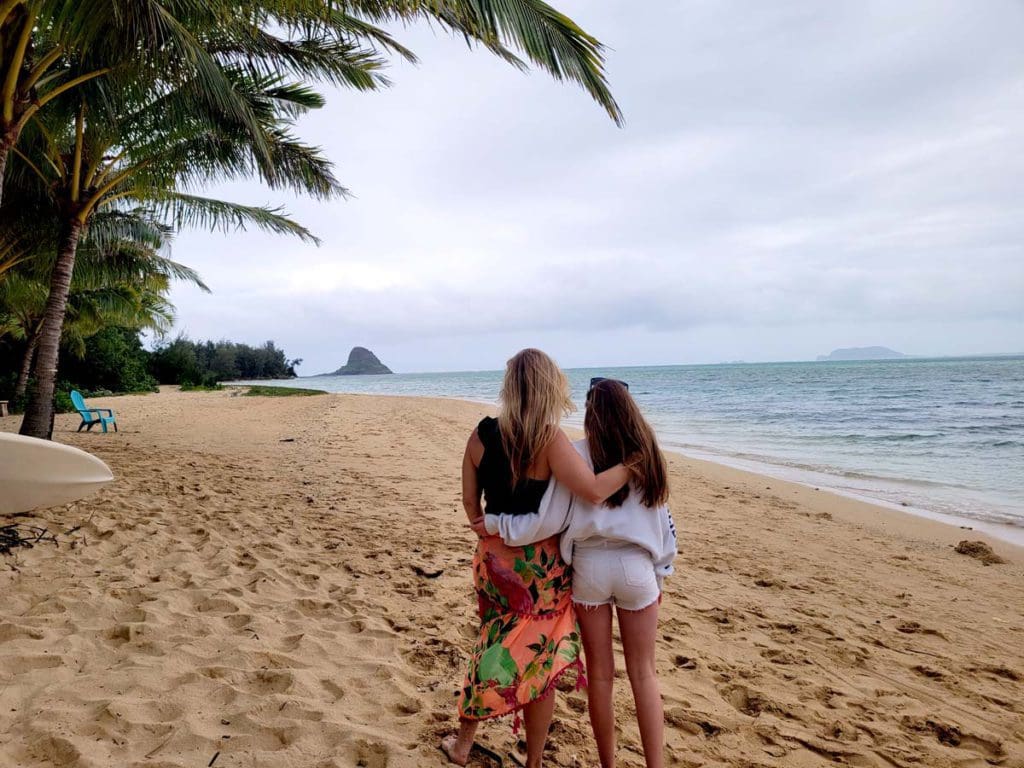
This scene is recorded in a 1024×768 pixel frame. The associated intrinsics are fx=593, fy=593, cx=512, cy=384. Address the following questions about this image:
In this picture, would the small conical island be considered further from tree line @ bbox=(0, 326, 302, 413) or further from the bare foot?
the bare foot

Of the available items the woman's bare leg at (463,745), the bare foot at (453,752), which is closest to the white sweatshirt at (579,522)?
the woman's bare leg at (463,745)

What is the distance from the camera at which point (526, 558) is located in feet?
6.81

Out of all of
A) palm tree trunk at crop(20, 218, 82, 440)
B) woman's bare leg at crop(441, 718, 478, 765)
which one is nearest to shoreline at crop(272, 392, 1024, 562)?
woman's bare leg at crop(441, 718, 478, 765)

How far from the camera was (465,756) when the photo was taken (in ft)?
7.23

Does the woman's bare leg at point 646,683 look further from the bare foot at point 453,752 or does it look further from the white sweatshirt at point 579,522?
the bare foot at point 453,752

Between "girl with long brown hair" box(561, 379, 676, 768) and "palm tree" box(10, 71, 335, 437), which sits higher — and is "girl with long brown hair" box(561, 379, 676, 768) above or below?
below

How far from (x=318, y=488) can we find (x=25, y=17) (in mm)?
5573

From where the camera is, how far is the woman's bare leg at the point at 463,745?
2205mm

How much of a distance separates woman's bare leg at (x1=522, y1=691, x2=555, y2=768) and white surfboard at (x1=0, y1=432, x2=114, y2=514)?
405 cm

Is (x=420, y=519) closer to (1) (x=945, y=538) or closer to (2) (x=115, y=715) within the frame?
(2) (x=115, y=715)

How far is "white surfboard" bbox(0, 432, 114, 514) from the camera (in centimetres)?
413

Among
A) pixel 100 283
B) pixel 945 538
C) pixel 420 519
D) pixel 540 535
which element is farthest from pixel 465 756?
pixel 100 283

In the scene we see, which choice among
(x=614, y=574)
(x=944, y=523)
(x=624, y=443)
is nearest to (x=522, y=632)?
(x=614, y=574)

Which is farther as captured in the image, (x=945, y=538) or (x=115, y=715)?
(x=945, y=538)
